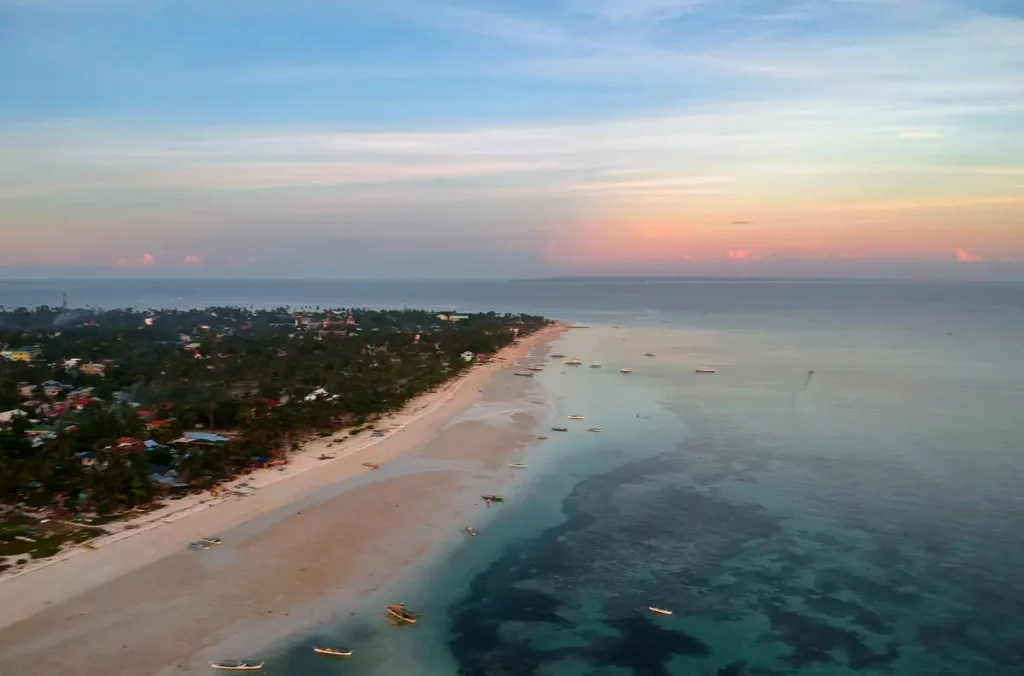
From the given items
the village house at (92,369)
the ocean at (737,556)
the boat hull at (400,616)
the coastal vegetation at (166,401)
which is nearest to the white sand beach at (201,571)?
the coastal vegetation at (166,401)

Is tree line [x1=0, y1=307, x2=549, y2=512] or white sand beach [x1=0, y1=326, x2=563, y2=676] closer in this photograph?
white sand beach [x1=0, y1=326, x2=563, y2=676]

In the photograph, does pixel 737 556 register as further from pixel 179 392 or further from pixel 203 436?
pixel 179 392

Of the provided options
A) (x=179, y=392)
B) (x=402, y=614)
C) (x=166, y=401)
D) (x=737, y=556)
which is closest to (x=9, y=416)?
(x=166, y=401)

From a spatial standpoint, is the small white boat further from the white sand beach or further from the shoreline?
the shoreline

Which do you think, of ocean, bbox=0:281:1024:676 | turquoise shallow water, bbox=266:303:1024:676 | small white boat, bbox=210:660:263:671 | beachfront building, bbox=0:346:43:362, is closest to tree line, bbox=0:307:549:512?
beachfront building, bbox=0:346:43:362

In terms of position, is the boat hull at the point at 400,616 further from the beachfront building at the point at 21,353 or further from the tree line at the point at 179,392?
the beachfront building at the point at 21,353

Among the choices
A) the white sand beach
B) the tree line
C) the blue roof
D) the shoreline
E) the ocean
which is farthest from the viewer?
the blue roof

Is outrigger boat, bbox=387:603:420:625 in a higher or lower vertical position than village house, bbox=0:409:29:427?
lower
